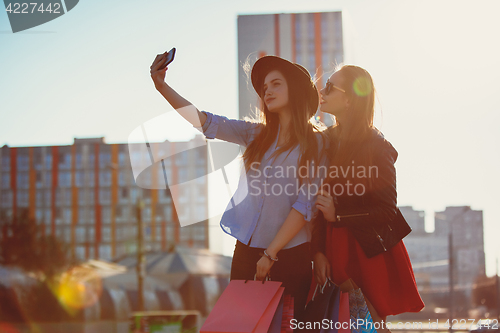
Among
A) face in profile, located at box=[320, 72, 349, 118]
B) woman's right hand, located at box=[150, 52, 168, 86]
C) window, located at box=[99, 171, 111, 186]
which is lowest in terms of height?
window, located at box=[99, 171, 111, 186]

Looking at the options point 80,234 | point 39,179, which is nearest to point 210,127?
point 80,234

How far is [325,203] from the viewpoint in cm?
183

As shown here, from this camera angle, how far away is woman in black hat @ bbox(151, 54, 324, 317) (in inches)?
70.1

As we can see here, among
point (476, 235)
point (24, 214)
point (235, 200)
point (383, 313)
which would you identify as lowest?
point (476, 235)

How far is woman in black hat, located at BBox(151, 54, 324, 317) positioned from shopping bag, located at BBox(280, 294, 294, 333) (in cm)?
4

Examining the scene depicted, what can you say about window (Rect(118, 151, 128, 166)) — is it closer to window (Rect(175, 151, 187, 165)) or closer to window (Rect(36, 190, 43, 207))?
window (Rect(175, 151, 187, 165))

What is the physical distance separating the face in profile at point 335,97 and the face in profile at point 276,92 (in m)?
0.26

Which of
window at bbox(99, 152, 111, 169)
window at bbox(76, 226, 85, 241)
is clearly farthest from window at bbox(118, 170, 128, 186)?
window at bbox(76, 226, 85, 241)

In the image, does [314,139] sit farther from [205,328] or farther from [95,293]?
[95,293]

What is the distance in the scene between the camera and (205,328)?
1.54 metres

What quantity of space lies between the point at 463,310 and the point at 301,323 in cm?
4062

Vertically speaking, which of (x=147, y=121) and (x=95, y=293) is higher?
(x=147, y=121)

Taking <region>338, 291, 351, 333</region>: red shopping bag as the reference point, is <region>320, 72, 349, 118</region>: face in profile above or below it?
above

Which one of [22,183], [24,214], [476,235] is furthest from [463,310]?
[22,183]
